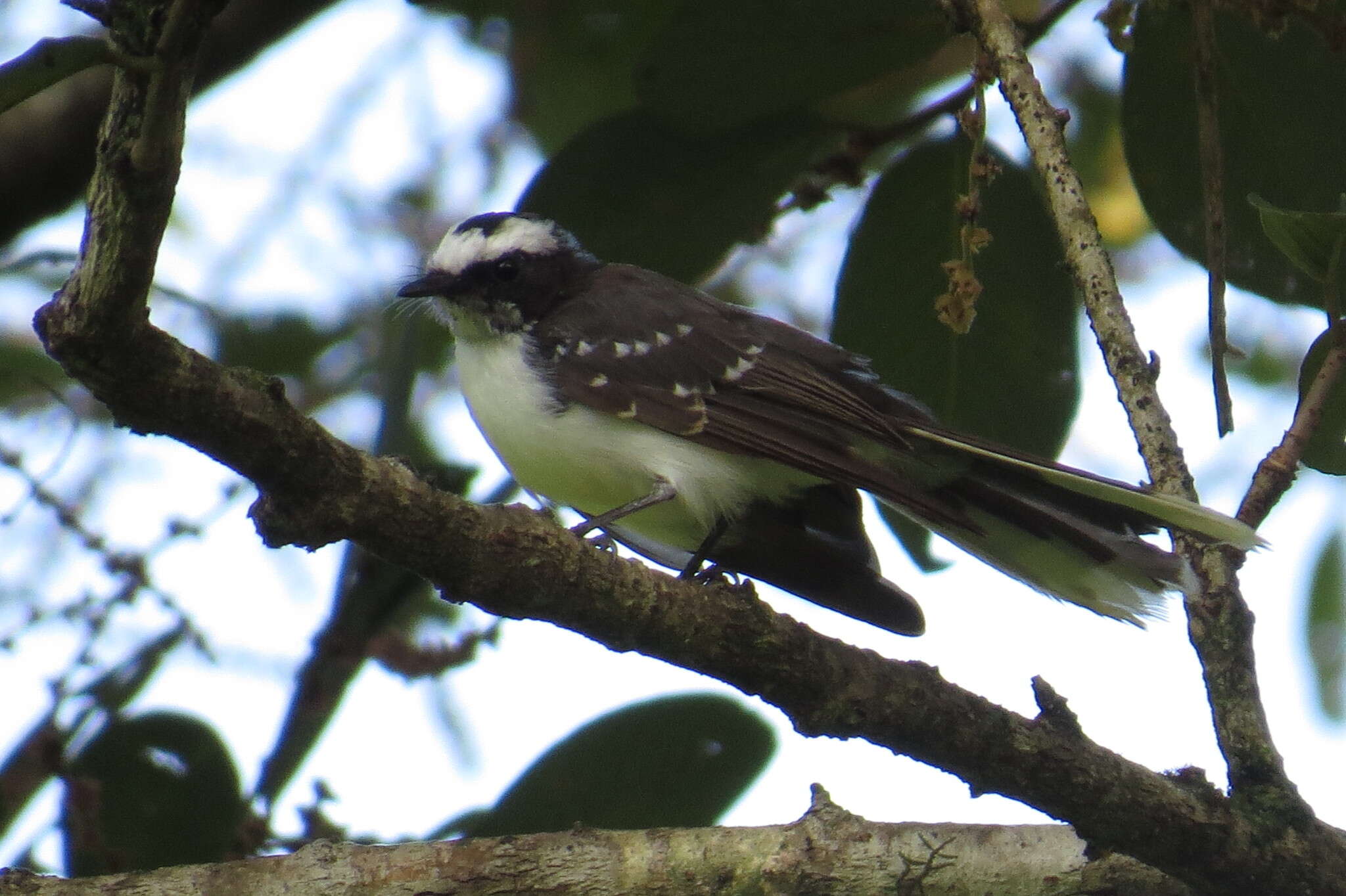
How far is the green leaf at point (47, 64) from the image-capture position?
1.51 m

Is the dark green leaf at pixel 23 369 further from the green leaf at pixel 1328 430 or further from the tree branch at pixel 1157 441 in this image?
the green leaf at pixel 1328 430

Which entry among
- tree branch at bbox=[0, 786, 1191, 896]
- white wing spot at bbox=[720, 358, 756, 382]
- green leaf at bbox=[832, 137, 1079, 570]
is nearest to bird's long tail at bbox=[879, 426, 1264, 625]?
green leaf at bbox=[832, 137, 1079, 570]

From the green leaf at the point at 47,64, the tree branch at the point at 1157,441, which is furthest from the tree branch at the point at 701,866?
the green leaf at the point at 47,64

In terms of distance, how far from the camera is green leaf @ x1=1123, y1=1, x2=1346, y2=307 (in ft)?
10.6

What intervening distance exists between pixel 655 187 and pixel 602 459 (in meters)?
0.68

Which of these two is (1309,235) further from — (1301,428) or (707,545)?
(707,545)

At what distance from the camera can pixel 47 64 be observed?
61.7 inches

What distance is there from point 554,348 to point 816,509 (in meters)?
0.81

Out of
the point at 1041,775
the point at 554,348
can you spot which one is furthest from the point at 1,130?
the point at 1041,775

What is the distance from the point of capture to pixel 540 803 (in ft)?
9.88

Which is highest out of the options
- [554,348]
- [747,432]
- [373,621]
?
[554,348]

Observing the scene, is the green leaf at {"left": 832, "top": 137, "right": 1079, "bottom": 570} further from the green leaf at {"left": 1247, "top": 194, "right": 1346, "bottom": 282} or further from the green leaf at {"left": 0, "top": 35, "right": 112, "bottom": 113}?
the green leaf at {"left": 0, "top": 35, "right": 112, "bottom": 113}

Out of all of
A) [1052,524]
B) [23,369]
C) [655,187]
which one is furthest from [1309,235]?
[23,369]

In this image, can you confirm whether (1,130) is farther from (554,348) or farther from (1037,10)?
(1037,10)
